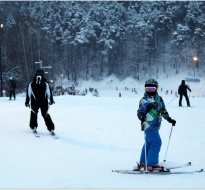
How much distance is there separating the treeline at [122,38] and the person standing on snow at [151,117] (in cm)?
6942

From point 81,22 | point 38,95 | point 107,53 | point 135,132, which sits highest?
point 81,22

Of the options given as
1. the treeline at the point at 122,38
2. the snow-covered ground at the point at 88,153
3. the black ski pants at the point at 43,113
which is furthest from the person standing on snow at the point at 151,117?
Answer: the treeline at the point at 122,38

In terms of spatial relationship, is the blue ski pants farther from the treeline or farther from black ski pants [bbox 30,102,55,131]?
the treeline

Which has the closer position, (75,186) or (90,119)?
(75,186)

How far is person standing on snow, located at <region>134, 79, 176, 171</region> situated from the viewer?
6.67m

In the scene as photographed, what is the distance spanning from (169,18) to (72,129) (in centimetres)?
7373

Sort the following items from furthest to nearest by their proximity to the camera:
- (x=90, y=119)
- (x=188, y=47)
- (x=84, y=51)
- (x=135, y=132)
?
(x=84, y=51) < (x=188, y=47) < (x=90, y=119) < (x=135, y=132)

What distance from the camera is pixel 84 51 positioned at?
8512 cm

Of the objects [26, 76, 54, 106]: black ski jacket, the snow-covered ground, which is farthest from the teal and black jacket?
[26, 76, 54, 106]: black ski jacket

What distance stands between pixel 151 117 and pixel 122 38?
78479mm

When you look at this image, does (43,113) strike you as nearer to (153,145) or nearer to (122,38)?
(153,145)

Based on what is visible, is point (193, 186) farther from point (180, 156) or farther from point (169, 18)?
point (169, 18)

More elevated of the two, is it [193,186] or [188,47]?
[188,47]

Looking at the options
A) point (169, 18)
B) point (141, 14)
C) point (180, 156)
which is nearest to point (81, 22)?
point (141, 14)
